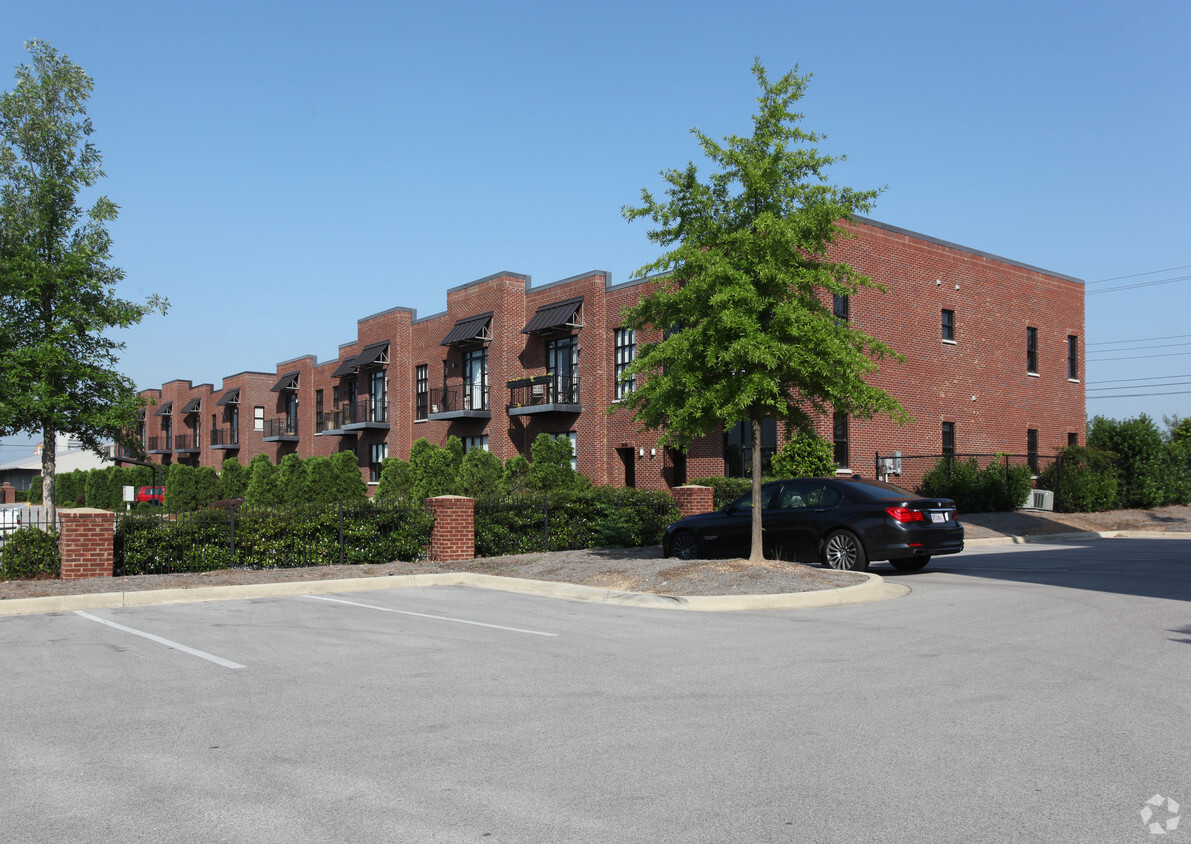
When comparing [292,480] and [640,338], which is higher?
[640,338]

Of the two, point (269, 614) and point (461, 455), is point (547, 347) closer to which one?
point (461, 455)

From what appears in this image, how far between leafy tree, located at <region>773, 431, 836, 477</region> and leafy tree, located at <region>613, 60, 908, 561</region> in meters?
9.34

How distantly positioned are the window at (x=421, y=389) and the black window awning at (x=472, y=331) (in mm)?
4388

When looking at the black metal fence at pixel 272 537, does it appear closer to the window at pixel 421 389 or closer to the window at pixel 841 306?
the window at pixel 841 306

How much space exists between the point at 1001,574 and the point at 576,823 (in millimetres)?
12636

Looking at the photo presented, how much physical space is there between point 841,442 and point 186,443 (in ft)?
179

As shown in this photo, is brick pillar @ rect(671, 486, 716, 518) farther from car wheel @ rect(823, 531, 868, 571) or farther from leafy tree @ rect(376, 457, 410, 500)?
leafy tree @ rect(376, 457, 410, 500)

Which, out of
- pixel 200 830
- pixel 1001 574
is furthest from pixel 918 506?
pixel 200 830

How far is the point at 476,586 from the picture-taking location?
15.3m

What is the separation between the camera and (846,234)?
15891 mm

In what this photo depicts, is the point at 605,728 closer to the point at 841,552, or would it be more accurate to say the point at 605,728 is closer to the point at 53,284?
the point at 841,552

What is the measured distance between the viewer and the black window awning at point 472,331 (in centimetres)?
3734

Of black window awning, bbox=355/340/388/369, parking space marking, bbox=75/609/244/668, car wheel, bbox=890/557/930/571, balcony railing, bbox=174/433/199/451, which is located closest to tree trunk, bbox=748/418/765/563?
car wheel, bbox=890/557/930/571

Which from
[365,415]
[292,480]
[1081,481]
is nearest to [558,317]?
[365,415]
